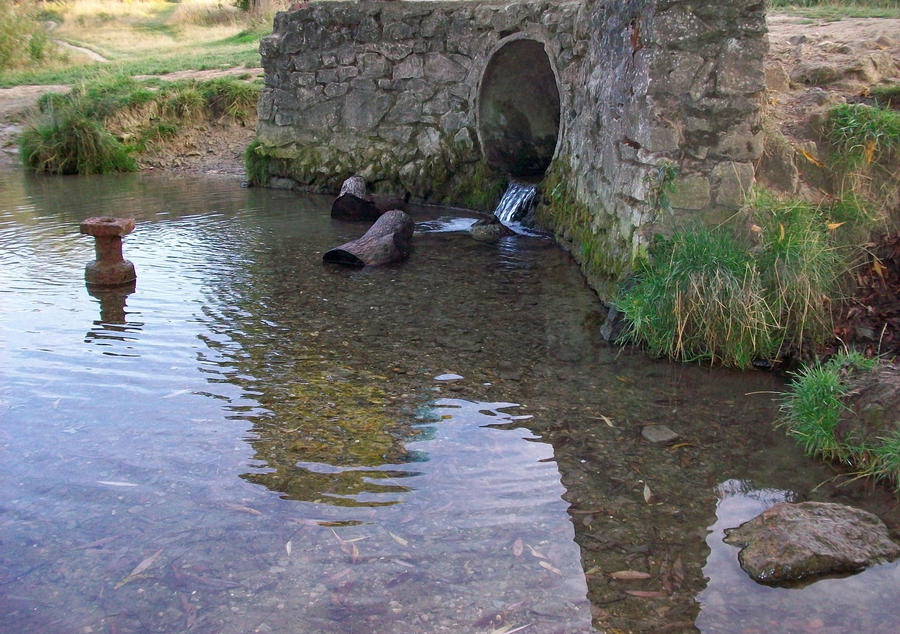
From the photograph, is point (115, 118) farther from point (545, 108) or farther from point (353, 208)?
point (545, 108)

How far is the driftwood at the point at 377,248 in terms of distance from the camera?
754 centimetres

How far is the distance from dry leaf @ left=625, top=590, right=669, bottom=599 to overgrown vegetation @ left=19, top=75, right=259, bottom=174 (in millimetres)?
14004

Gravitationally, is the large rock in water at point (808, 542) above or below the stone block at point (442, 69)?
below

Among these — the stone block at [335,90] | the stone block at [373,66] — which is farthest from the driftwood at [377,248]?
the stone block at [335,90]

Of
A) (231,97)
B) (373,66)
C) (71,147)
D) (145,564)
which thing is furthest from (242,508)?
(231,97)

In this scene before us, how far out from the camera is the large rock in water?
9.68 ft

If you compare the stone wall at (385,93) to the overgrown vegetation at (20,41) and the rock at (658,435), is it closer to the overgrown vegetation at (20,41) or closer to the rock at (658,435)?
the rock at (658,435)

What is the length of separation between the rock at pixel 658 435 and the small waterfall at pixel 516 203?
18.2 ft

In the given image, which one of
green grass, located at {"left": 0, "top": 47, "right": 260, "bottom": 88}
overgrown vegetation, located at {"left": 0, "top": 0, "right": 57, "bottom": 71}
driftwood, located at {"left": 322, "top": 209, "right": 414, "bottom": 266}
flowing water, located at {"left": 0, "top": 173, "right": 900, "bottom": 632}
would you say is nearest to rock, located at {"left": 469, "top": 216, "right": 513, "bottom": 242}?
driftwood, located at {"left": 322, "top": 209, "right": 414, "bottom": 266}

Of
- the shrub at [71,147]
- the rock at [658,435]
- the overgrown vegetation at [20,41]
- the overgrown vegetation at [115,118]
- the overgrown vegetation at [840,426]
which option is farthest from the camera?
the overgrown vegetation at [20,41]

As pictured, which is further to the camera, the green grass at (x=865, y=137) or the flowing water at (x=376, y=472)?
the green grass at (x=865, y=137)

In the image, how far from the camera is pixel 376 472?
364 centimetres

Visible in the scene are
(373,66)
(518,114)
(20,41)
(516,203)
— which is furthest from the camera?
(20,41)

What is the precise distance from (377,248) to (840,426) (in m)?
A: 4.67
